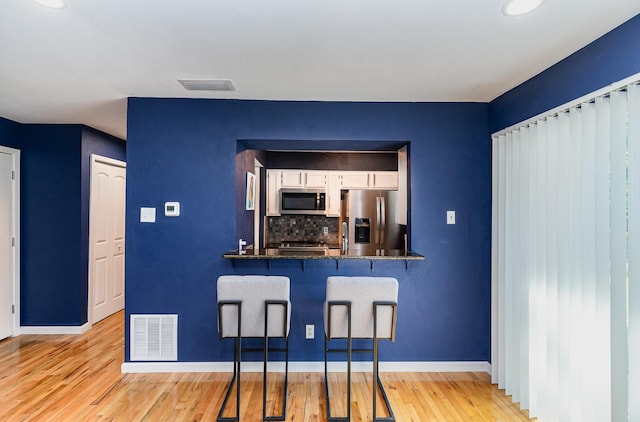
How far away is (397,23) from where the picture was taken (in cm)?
199

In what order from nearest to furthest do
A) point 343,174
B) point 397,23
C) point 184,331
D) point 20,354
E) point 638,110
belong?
point 638,110, point 397,23, point 184,331, point 20,354, point 343,174

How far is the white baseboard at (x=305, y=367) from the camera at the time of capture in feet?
10.8

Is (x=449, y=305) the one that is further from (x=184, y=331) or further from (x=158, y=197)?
(x=158, y=197)

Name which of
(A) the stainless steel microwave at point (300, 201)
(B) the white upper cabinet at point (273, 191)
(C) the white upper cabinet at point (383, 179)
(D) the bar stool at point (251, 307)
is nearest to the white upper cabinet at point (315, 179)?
(A) the stainless steel microwave at point (300, 201)

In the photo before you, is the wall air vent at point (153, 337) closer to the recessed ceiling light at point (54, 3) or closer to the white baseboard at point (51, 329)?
the white baseboard at point (51, 329)

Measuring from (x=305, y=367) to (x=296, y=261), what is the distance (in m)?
0.95

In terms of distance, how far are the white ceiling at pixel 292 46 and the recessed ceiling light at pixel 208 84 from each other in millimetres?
77

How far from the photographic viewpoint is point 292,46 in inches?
89.5

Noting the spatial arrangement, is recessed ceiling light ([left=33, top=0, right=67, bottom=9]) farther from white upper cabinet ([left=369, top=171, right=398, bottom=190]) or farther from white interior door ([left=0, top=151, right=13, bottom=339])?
white upper cabinet ([left=369, top=171, right=398, bottom=190])

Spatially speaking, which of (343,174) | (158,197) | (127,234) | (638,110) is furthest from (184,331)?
(638,110)

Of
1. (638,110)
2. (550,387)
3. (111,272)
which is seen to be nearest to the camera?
(638,110)

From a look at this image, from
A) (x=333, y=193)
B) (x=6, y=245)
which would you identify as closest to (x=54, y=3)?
(x=6, y=245)

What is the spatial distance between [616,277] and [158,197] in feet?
10.9

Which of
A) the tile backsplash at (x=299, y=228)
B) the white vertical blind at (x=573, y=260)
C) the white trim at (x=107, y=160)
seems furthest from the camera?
the tile backsplash at (x=299, y=228)
